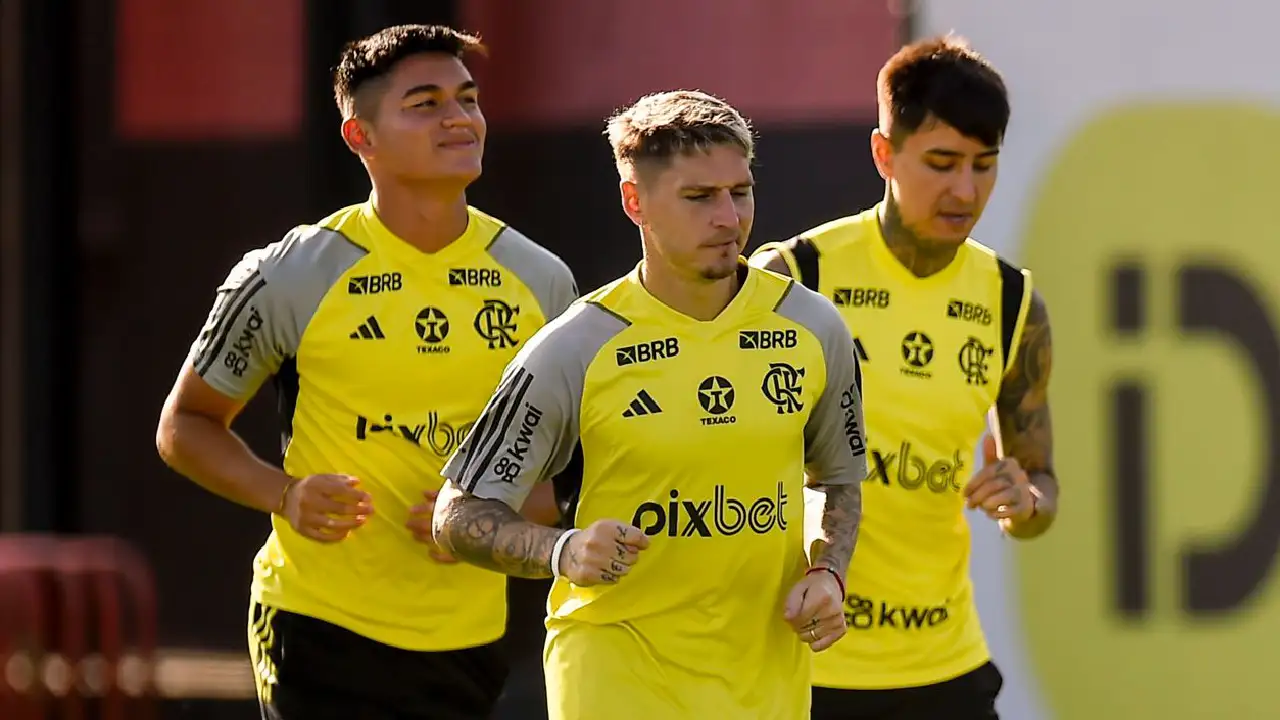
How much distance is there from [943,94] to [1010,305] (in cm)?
55

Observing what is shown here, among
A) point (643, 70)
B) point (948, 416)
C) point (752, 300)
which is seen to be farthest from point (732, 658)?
point (643, 70)

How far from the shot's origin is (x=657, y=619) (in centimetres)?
427

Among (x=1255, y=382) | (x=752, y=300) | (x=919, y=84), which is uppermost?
(x=919, y=84)

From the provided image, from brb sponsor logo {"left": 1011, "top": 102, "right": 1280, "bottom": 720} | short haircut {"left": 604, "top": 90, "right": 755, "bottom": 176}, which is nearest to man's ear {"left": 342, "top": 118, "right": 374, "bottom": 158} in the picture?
short haircut {"left": 604, "top": 90, "right": 755, "bottom": 176}

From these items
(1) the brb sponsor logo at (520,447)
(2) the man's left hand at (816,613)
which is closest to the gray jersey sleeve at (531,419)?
(1) the brb sponsor logo at (520,447)

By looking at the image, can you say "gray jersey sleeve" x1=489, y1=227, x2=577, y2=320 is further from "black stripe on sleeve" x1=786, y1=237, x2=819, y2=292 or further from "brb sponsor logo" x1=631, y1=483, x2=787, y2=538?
"brb sponsor logo" x1=631, y1=483, x2=787, y2=538

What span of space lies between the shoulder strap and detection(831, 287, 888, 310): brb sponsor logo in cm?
30

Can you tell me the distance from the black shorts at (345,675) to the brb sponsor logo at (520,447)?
44.1 inches

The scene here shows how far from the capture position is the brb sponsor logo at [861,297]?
Answer: 5.19 meters

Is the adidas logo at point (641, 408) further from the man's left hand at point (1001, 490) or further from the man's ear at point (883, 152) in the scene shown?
the man's ear at point (883, 152)

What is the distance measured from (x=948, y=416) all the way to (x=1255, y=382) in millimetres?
2457

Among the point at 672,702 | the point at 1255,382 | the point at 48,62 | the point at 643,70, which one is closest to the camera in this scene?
the point at 672,702

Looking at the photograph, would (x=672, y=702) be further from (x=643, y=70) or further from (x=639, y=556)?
(x=643, y=70)

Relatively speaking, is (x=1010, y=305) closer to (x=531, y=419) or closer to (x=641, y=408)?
(x=641, y=408)
